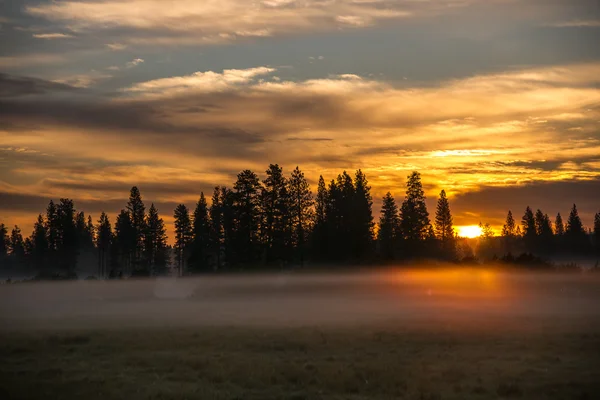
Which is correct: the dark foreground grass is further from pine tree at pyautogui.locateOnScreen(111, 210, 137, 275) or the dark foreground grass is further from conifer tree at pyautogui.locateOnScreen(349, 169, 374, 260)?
pine tree at pyautogui.locateOnScreen(111, 210, 137, 275)

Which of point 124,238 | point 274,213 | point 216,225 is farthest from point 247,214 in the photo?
point 124,238

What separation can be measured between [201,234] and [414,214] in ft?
152

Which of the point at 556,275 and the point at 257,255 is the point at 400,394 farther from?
the point at 257,255

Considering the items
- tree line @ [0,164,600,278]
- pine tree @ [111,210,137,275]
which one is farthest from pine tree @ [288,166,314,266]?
pine tree @ [111,210,137,275]

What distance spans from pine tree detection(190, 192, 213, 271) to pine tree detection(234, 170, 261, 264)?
24269mm

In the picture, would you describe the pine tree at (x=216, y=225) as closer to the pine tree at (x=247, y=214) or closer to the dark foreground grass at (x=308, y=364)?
the pine tree at (x=247, y=214)

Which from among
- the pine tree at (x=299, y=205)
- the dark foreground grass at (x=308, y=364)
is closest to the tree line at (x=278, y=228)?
the pine tree at (x=299, y=205)

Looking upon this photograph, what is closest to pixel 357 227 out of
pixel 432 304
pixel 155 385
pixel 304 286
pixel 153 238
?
pixel 304 286

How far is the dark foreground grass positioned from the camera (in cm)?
2092

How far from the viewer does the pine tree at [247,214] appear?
11119cm

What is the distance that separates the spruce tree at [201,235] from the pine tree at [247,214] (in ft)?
77.4

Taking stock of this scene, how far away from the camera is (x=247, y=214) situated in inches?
4397

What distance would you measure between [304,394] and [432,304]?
131ft

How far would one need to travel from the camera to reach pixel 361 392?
823 inches
